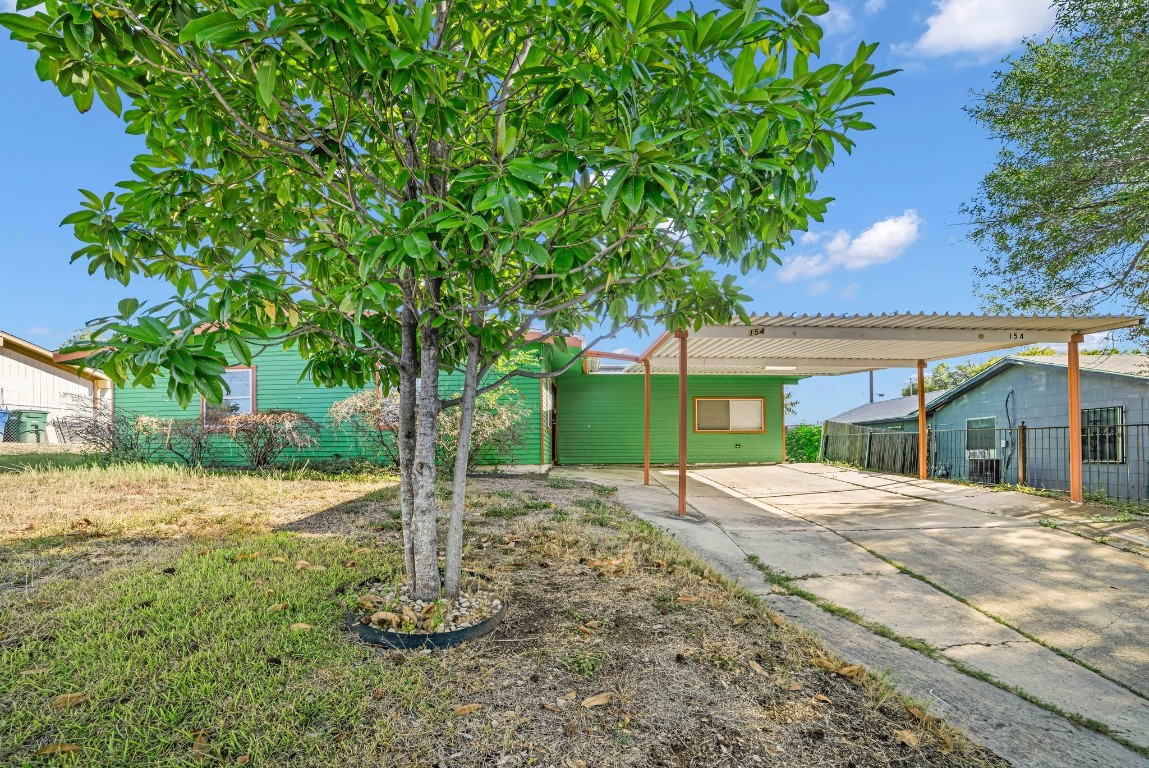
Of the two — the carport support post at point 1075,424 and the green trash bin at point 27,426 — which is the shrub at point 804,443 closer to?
the carport support post at point 1075,424

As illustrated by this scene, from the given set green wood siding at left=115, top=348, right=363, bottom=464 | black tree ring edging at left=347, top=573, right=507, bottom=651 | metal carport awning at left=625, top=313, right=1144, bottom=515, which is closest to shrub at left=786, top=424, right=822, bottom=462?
metal carport awning at left=625, top=313, right=1144, bottom=515

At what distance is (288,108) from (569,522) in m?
4.34

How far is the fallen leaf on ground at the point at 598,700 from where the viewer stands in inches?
96.1

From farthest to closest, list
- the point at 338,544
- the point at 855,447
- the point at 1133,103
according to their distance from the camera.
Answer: the point at 855,447 → the point at 1133,103 → the point at 338,544

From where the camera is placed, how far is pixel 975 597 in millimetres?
4586

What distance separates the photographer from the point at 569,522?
591cm

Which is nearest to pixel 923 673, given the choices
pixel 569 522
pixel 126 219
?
pixel 569 522

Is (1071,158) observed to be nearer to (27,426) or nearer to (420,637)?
(420,637)

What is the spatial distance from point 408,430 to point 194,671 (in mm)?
1451

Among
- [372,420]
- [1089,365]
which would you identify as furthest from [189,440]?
[1089,365]

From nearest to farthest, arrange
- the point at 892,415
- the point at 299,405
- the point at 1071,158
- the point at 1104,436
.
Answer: the point at 1071,158 → the point at 1104,436 → the point at 299,405 → the point at 892,415

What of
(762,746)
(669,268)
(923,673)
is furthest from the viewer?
(669,268)

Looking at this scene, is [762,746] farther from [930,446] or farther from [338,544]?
[930,446]

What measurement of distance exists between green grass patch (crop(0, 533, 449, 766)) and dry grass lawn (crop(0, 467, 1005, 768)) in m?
0.01
